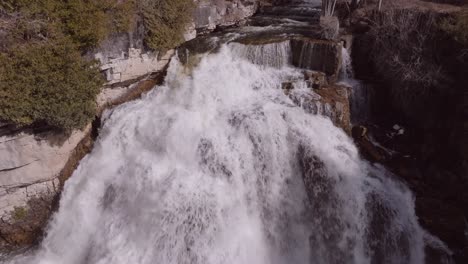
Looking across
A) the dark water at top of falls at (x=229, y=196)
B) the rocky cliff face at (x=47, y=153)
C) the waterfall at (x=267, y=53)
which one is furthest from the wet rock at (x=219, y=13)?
the dark water at top of falls at (x=229, y=196)

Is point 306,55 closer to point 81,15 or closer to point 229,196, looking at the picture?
point 229,196

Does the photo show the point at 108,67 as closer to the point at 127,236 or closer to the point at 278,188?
the point at 127,236

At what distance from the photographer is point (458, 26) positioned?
9.82 m

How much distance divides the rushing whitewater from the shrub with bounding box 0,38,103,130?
52.4 inches

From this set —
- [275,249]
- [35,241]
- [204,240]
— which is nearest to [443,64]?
[275,249]

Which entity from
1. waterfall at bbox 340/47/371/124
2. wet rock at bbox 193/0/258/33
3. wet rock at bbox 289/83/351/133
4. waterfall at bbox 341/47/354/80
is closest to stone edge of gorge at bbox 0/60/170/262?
wet rock at bbox 193/0/258/33

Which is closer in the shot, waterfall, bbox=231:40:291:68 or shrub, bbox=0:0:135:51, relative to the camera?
shrub, bbox=0:0:135:51

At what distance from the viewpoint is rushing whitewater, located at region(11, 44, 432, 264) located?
29.3 ft

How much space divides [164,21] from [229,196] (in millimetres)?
6808

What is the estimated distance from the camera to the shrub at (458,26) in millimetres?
9695

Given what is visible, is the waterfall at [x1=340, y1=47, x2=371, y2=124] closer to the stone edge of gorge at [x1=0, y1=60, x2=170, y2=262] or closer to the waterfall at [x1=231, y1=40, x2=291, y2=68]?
the waterfall at [x1=231, y1=40, x2=291, y2=68]

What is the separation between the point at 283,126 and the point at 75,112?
6013 millimetres

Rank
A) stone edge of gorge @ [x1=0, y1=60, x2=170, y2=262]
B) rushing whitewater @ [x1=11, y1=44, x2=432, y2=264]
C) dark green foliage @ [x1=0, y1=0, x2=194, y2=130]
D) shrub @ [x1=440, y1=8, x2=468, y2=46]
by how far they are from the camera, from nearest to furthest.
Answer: rushing whitewater @ [x1=11, y1=44, x2=432, y2=264] → dark green foliage @ [x1=0, y1=0, x2=194, y2=130] → shrub @ [x1=440, y1=8, x2=468, y2=46] → stone edge of gorge @ [x1=0, y1=60, x2=170, y2=262]

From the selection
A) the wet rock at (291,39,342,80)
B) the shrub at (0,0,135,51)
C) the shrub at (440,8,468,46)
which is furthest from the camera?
the wet rock at (291,39,342,80)
